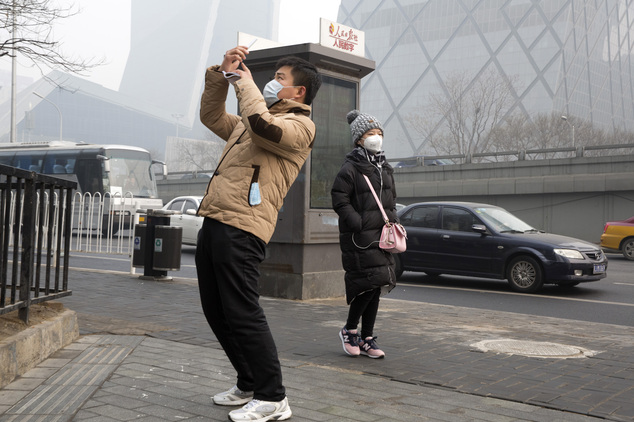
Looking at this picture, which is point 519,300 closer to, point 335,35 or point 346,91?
point 346,91

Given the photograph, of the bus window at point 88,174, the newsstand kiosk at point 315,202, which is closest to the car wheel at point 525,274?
the newsstand kiosk at point 315,202

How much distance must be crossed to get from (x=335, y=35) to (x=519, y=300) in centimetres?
473

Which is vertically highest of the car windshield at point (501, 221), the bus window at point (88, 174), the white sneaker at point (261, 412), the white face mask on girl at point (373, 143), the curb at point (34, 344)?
Result: the bus window at point (88, 174)

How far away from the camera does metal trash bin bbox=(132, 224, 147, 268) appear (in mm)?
10656

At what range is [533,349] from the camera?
5.73 metres

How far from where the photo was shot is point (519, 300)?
10258mm

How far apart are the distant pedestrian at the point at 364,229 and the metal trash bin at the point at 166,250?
5.57 metres

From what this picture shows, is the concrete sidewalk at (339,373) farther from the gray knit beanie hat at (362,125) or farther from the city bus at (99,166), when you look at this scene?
the city bus at (99,166)

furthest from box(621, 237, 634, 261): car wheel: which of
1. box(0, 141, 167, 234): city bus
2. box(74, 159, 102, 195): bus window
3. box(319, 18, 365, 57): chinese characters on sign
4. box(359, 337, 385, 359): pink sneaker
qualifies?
box(74, 159, 102, 195): bus window

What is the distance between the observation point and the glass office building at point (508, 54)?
3346 inches

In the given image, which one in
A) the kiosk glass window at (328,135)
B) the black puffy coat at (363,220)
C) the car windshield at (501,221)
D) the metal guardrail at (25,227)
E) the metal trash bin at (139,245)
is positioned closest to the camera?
the metal guardrail at (25,227)

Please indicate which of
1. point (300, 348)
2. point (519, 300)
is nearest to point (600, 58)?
point (519, 300)

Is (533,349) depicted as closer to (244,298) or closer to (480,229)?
(244,298)

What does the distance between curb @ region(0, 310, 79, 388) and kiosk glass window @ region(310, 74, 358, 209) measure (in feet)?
13.7
